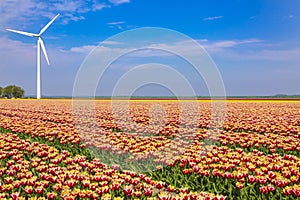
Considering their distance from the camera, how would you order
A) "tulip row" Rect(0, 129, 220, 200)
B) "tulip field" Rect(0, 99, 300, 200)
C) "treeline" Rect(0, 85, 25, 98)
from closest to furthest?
Result: "tulip row" Rect(0, 129, 220, 200) < "tulip field" Rect(0, 99, 300, 200) < "treeline" Rect(0, 85, 25, 98)

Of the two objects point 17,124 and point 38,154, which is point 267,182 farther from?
point 17,124

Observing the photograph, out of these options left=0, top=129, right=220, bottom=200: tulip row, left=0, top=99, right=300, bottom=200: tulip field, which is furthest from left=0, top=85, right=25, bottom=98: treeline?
left=0, top=129, right=220, bottom=200: tulip row

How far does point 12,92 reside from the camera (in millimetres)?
98125

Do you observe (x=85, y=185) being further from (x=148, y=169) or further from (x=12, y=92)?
(x=12, y=92)

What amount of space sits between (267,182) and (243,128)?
706cm

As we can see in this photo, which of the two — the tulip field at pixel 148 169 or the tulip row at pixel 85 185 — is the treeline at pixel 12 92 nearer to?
the tulip field at pixel 148 169

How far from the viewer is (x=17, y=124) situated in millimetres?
13500

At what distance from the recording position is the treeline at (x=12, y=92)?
9812 cm

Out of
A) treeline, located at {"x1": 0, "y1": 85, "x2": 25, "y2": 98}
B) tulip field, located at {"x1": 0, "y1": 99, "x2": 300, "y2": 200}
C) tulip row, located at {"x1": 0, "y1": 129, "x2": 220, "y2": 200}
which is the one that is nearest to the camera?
tulip row, located at {"x1": 0, "y1": 129, "x2": 220, "y2": 200}

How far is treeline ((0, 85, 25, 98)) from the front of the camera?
9812 centimetres

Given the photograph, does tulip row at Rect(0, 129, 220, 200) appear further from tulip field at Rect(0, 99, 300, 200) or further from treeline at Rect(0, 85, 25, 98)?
treeline at Rect(0, 85, 25, 98)

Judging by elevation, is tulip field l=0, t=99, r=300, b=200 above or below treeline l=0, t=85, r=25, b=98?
below

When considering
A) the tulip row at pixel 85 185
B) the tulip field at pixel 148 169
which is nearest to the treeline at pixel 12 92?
the tulip field at pixel 148 169

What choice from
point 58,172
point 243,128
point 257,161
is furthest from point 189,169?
point 243,128
